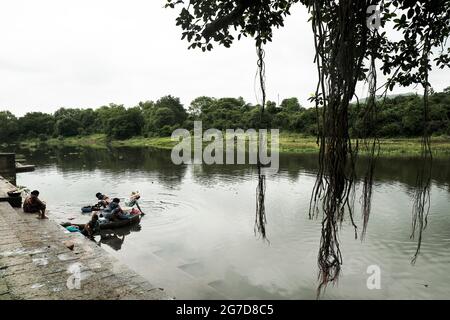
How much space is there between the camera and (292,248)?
38.2ft

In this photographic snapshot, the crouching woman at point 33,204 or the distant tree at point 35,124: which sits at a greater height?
the distant tree at point 35,124

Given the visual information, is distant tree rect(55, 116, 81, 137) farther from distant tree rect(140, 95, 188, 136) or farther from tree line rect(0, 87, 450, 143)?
distant tree rect(140, 95, 188, 136)

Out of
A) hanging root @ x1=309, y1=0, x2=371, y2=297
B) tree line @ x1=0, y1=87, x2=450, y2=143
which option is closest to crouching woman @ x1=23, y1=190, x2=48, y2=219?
hanging root @ x1=309, y1=0, x2=371, y2=297

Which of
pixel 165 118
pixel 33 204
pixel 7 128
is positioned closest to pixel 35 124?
pixel 7 128

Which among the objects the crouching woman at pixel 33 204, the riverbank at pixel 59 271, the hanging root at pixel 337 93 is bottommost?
the riverbank at pixel 59 271

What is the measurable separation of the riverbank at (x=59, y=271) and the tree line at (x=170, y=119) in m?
45.7

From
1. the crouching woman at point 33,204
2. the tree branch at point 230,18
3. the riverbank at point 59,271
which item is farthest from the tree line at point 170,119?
the tree branch at point 230,18

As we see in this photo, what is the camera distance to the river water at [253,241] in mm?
8898

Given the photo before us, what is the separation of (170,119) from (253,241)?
76.9m

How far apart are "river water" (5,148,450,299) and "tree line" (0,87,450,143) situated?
102 feet

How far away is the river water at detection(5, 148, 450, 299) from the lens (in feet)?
29.2

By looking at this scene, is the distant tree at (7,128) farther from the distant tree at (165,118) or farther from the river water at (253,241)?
the river water at (253,241)

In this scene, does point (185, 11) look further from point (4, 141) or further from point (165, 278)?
point (4, 141)

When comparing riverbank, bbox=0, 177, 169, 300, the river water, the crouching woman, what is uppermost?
the crouching woman
